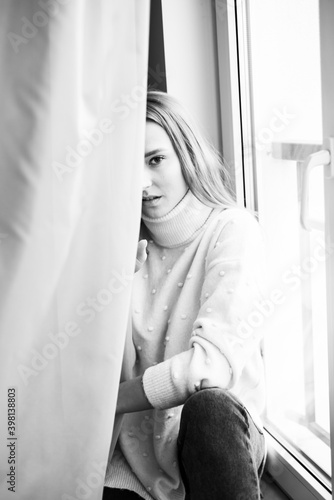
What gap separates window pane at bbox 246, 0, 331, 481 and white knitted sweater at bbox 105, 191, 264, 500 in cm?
13

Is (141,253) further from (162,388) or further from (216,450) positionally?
(216,450)

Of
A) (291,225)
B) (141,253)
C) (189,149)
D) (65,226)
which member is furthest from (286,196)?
(65,226)

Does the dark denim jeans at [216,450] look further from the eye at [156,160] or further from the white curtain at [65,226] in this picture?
the eye at [156,160]

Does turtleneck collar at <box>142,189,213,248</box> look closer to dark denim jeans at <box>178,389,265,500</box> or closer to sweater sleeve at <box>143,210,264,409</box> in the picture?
sweater sleeve at <box>143,210,264,409</box>

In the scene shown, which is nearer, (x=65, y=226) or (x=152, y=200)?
(x=65, y=226)

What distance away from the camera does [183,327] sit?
114 cm

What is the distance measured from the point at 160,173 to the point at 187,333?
0.30 metres

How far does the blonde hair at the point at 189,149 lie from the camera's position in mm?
1174

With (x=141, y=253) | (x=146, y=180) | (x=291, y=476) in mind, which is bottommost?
(x=291, y=476)

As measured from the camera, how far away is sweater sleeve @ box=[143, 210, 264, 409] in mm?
995

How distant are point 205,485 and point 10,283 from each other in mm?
396

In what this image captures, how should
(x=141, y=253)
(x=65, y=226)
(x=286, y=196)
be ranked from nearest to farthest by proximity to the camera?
(x=65, y=226)
(x=141, y=253)
(x=286, y=196)

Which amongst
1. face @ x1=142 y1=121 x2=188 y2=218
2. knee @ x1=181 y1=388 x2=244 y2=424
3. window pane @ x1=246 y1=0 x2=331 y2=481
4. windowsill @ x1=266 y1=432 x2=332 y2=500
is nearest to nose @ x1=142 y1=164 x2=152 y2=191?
face @ x1=142 y1=121 x2=188 y2=218

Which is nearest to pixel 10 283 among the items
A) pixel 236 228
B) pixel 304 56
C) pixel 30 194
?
pixel 30 194
